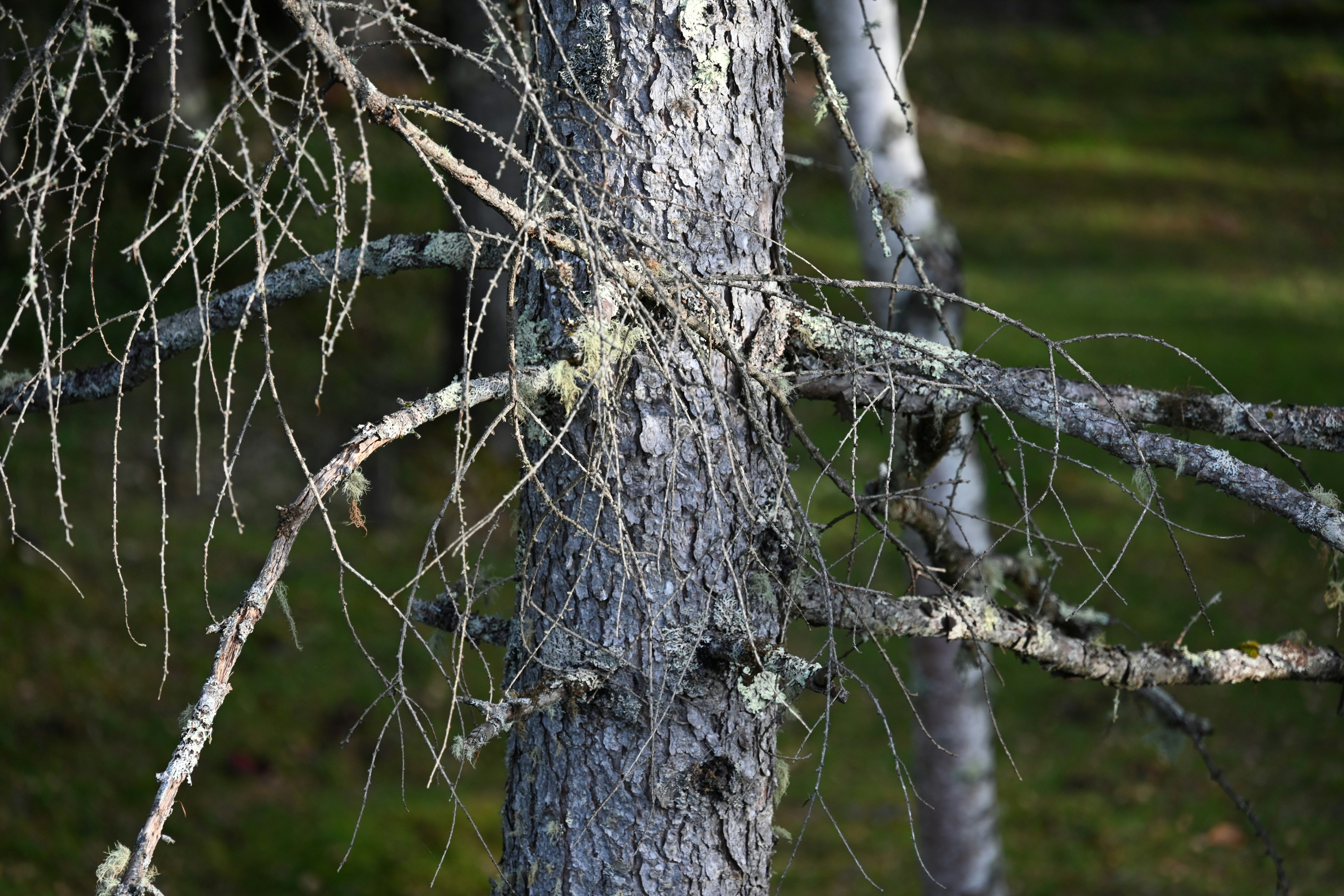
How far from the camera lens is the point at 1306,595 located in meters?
6.36

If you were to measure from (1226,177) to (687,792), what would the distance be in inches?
605

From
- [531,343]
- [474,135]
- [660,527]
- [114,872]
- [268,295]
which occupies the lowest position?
[114,872]

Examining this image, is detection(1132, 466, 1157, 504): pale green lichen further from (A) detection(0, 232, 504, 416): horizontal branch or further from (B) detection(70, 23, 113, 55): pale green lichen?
(B) detection(70, 23, 113, 55): pale green lichen

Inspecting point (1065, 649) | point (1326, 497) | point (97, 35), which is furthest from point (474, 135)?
point (1326, 497)

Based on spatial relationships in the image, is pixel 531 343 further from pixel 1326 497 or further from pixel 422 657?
pixel 422 657

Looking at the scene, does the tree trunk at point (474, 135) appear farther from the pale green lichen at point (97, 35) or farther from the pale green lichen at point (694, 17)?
the pale green lichen at point (694, 17)

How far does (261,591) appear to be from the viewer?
1453 mm

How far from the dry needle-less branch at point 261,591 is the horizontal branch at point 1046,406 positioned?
0.57 meters

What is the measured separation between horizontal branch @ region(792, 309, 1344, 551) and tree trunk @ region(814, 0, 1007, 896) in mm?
1714

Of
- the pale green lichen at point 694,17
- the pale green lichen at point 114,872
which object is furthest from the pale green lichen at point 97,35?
the pale green lichen at point 114,872

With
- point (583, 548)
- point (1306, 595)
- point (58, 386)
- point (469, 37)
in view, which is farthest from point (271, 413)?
point (1306, 595)

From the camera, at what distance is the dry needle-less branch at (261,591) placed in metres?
1.27

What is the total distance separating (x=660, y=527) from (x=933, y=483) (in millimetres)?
2054

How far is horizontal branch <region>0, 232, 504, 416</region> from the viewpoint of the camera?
1.99m
